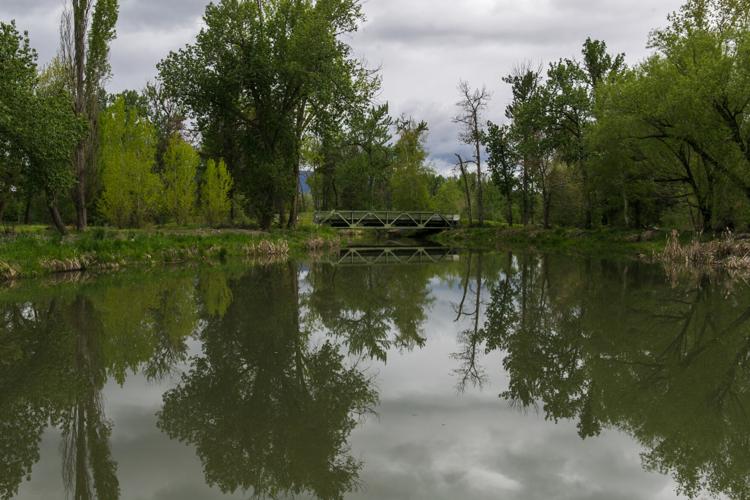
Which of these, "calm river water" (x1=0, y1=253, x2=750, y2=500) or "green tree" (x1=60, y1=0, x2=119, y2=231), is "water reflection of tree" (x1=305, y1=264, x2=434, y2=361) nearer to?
"calm river water" (x1=0, y1=253, x2=750, y2=500)

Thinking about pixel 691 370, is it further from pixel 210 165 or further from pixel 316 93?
pixel 210 165

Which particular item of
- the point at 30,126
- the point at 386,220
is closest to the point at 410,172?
the point at 386,220

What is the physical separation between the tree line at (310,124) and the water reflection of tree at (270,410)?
12758 mm

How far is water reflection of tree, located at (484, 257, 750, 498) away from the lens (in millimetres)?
4031

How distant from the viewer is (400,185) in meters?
50.3

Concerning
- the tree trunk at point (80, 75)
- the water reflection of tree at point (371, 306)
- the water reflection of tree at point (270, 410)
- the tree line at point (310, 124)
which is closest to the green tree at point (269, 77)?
the tree line at point (310, 124)

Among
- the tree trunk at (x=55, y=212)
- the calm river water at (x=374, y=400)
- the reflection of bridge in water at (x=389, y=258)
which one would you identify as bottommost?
the calm river water at (x=374, y=400)

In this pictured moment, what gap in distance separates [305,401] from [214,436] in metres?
1.06

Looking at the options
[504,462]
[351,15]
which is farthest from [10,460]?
[351,15]

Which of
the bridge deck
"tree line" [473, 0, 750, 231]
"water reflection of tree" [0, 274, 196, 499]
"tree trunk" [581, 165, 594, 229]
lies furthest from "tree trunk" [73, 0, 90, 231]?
"tree trunk" [581, 165, 594, 229]

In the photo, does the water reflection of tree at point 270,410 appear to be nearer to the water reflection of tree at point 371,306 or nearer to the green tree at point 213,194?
the water reflection of tree at point 371,306

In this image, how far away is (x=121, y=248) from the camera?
732 inches

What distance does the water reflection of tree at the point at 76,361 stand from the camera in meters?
3.84

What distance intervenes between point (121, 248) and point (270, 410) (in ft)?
52.7
